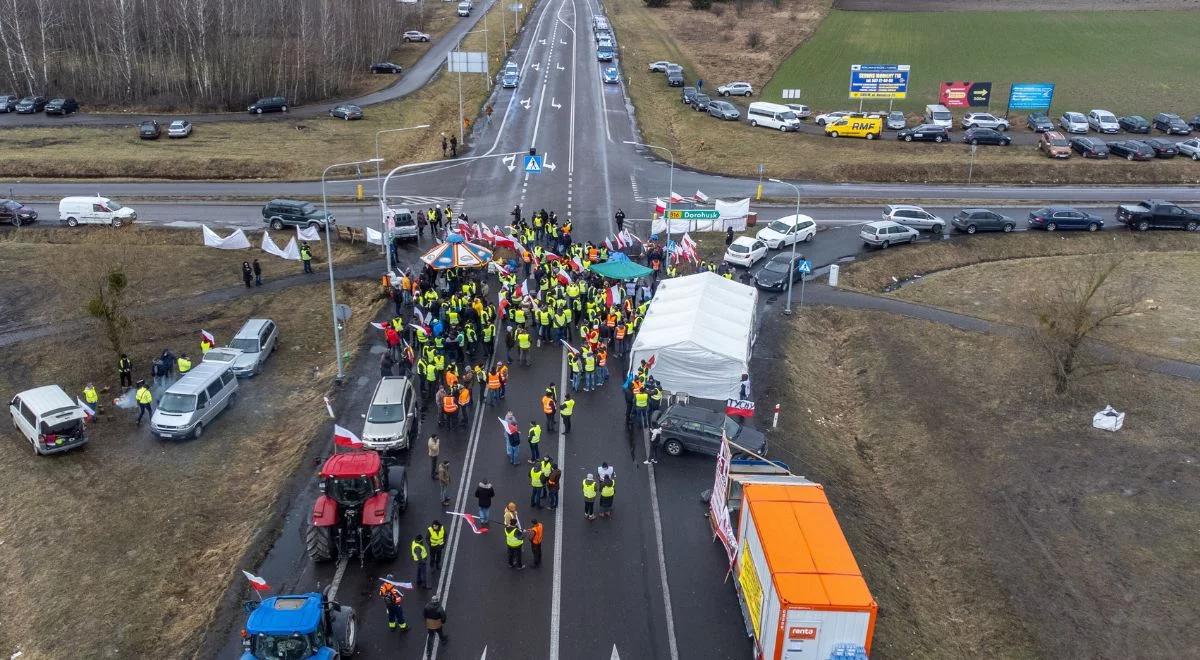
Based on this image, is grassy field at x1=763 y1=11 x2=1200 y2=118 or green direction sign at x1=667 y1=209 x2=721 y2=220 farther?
grassy field at x1=763 y1=11 x2=1200 y2=118

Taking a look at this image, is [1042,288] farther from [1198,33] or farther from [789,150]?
[1198,33]

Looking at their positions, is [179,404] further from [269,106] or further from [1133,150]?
[1133,150]

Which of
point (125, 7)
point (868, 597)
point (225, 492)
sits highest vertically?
point (125, 7)

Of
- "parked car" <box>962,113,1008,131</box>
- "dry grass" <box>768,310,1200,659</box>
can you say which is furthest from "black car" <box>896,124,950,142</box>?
"dry grass" <box>768,310,1200,659</box>

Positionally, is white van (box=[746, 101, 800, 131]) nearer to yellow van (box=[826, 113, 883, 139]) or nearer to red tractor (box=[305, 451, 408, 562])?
yellow van (box=[826, 113, 883, 139])

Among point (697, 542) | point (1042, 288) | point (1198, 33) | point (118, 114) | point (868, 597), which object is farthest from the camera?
point (1198, 33)

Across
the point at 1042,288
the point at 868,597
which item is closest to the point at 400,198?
the point at 1042,288

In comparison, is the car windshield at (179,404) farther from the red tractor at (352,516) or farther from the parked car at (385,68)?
the parked car at (385,68)

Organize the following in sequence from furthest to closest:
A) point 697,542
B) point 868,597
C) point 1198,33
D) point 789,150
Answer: point 1198,33
point 789,150
point 697,542
point 868,597
